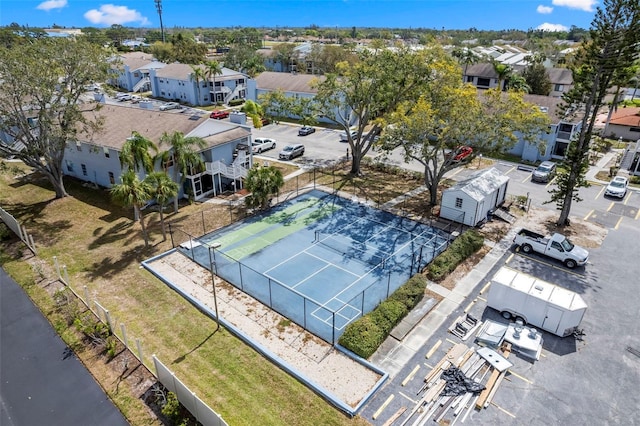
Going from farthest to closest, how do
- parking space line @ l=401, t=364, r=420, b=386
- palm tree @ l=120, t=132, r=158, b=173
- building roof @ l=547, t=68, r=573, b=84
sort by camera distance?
1. building roof @ l=547, t=68, r=573, b=84
2. palm tree @ l=120, t=132, r=158, b=173
3. parking space line @ l=401, t=364, r=420, b=386

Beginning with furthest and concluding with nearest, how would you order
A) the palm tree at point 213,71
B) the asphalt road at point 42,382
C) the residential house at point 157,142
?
the palm tree at point 213,71
the residential house at point 157,142
the asphalt road at point 42,382

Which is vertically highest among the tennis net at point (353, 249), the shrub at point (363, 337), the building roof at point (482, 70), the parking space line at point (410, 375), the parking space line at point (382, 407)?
the building roof at point (482, 70)

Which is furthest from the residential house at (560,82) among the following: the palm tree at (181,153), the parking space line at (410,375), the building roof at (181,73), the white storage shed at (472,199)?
the parking space line at (410,375)

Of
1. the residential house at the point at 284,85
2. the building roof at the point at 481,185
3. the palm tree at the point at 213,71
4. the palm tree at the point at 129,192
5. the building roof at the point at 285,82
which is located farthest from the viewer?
the palm tree at the point at 213,71

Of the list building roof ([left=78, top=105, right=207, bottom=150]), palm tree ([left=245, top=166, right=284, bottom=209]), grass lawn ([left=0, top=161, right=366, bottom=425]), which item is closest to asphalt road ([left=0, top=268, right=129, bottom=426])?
grass lawn ([left=0, top=161, right=366, bottom=425])

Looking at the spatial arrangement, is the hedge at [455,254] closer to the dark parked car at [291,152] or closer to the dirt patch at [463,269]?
the dirt patch at [463,269]

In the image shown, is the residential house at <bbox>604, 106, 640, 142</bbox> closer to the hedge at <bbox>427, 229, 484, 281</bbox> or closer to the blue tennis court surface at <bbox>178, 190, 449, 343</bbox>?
the hedge at <bbox>427, 229, 484, 281</bbox>
